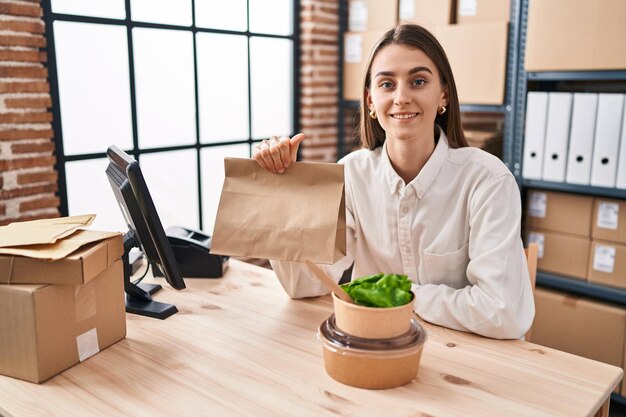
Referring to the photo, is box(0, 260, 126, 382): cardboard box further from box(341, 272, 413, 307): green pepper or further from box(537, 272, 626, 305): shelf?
box(537, 272, 626, 305): shelf

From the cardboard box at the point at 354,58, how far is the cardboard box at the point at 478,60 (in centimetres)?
46

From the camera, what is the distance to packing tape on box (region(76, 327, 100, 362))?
3.99 ft

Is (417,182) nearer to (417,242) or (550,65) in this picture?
(417,242)

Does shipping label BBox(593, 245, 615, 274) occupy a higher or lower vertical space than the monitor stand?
lower

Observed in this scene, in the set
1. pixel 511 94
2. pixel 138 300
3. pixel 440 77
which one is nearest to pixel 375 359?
pixel 138 300

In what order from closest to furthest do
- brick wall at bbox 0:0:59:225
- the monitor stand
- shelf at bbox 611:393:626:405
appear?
the monitor stand < brick wall at bbox 0:0:59:225 < shelf at bbox 611:393:626:405

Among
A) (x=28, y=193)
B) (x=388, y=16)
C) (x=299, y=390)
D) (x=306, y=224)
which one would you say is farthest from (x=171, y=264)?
(x=388, y=16)

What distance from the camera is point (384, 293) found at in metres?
1.08

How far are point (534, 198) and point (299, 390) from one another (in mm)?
1943

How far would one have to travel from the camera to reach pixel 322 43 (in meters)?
3.25

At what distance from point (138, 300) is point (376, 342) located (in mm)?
739

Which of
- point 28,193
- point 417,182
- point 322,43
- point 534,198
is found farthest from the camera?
point 322,43

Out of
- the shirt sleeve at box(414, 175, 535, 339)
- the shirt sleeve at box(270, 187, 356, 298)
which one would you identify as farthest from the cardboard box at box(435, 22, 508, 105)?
the shirt sleeve at box(270, 187, 356, 298)

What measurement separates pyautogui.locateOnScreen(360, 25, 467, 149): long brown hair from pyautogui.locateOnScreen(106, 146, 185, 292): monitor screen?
0.72m
